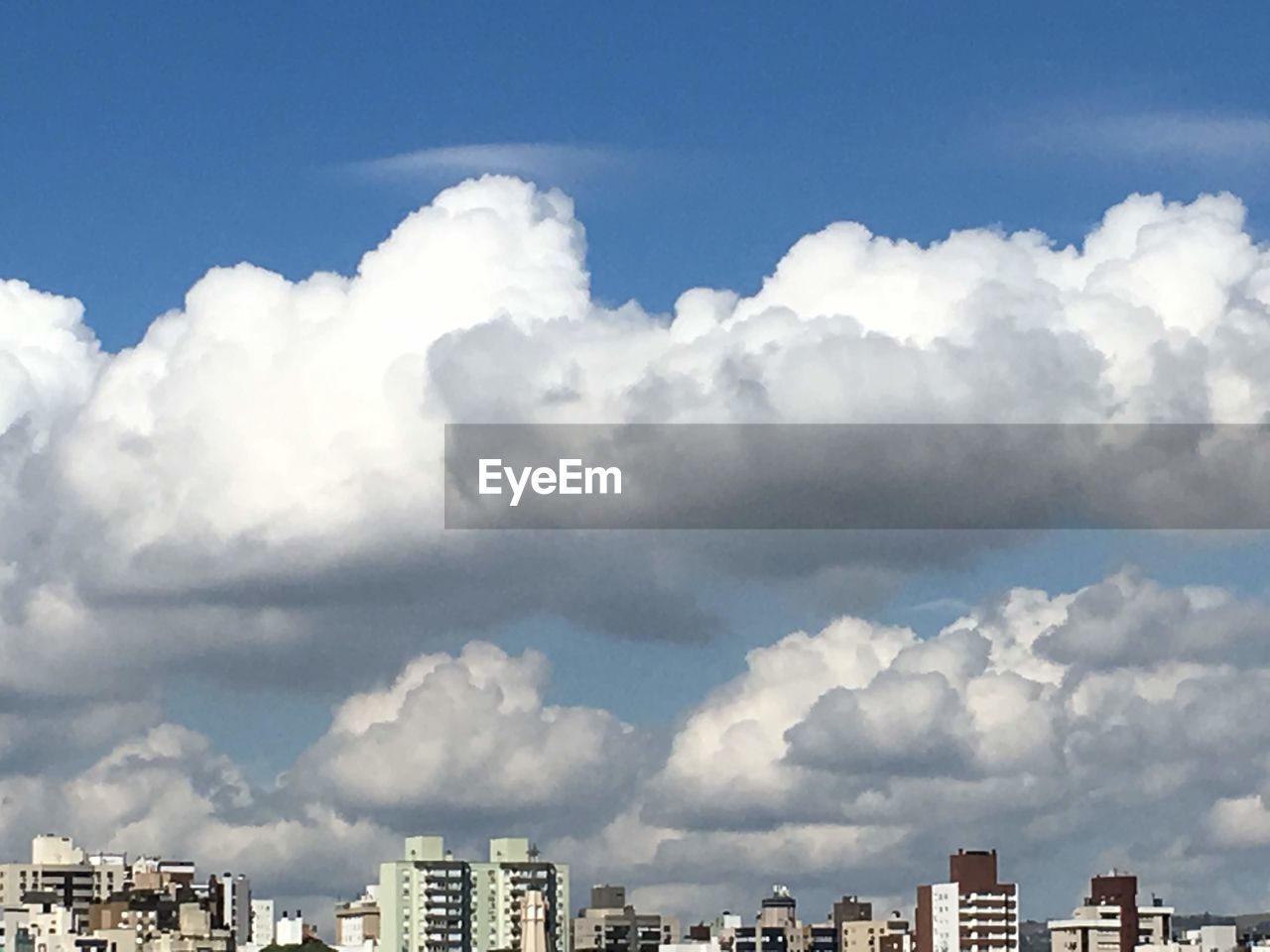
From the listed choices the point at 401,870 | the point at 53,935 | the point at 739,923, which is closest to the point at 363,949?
the point at 401,870

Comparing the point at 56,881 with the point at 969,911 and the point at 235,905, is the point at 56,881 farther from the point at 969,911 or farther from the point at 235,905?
the point at 969,911

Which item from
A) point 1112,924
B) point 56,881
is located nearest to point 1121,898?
point 1112,924

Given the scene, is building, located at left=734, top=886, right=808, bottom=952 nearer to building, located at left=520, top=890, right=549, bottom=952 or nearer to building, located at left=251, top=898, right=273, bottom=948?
building, located at left=251, top=898, right=273, bottom=948

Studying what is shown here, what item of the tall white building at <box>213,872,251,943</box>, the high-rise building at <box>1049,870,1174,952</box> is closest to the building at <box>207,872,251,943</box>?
the tall white building at <box>213,872,251,943</box>

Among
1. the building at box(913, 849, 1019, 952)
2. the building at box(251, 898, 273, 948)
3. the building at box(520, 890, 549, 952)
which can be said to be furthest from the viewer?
the building at box(251, 898, 273, 948)

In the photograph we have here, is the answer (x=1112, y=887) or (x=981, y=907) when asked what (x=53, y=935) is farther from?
(x=1112, y=887)

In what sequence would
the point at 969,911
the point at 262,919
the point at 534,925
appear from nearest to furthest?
the point at 534,925 → the point at 969,911 → the point at 262,919
